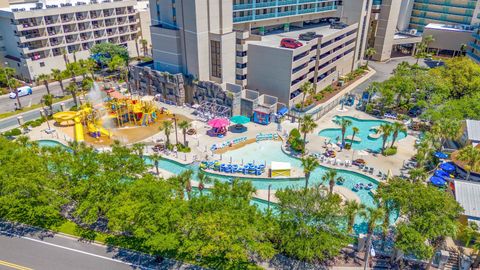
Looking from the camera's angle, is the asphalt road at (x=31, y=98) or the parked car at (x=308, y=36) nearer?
the parked car at (x=308, y=36)

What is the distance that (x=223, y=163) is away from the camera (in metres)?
55.9

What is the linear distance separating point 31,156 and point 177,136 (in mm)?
25741

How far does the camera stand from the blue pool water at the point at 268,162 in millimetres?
49631

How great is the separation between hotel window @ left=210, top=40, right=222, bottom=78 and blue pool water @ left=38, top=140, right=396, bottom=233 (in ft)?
68.2

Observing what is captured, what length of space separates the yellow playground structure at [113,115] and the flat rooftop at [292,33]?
27319 mm

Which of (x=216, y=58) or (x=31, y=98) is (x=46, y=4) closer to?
(x=31, y=98)

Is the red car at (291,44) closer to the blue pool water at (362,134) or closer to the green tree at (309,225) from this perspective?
the blue pool water at (362,134)

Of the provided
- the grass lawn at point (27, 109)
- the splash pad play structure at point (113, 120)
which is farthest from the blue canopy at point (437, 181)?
the grass lawn at point (27, 109)

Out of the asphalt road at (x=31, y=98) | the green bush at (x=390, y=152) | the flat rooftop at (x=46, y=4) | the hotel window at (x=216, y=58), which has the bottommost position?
the green bush at (x=390, y=152)

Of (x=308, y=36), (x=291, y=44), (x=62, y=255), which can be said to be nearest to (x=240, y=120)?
(x=291, y=44)

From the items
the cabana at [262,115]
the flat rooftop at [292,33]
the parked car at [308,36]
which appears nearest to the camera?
the cabana at [262,115]

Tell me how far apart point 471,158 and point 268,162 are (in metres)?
29.2

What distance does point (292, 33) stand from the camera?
3472 inches

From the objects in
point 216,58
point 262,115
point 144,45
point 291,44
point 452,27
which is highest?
point 291,44
